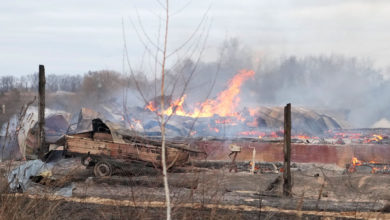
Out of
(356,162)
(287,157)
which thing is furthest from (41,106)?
(356,162)

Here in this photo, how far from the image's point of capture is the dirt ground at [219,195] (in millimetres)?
6086

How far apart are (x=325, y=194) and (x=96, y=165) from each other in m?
7.55

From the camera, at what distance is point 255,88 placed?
42406 millimetres

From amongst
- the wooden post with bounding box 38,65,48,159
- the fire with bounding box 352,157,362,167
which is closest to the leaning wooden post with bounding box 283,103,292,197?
the wooden post with bounding box 38,65,48,159

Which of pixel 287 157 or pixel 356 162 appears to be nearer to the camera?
pixel 287 157

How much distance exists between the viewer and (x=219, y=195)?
10.6 metres

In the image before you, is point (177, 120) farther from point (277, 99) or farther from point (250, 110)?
point (277, 99)

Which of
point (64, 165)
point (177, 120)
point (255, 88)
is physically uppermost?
point (255, 88)

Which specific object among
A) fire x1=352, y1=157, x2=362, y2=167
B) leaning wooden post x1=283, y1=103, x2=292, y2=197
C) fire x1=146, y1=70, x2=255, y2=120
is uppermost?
fire x1=146, y1=70, x2=255, y2=120

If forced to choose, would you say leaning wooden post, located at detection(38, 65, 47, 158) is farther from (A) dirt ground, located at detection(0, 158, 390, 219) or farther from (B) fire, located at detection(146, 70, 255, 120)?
(B) fire, located at detection(146, 70, 255, 120)

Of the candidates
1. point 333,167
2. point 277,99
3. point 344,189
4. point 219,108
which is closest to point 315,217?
point 344,189

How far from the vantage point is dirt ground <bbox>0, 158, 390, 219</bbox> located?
6.09 m

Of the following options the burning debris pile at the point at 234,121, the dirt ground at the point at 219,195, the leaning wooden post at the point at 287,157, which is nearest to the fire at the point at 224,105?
the burning debris pile at the point at 234,121

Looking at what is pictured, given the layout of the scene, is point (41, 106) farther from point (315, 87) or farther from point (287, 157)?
point (315, 87)
